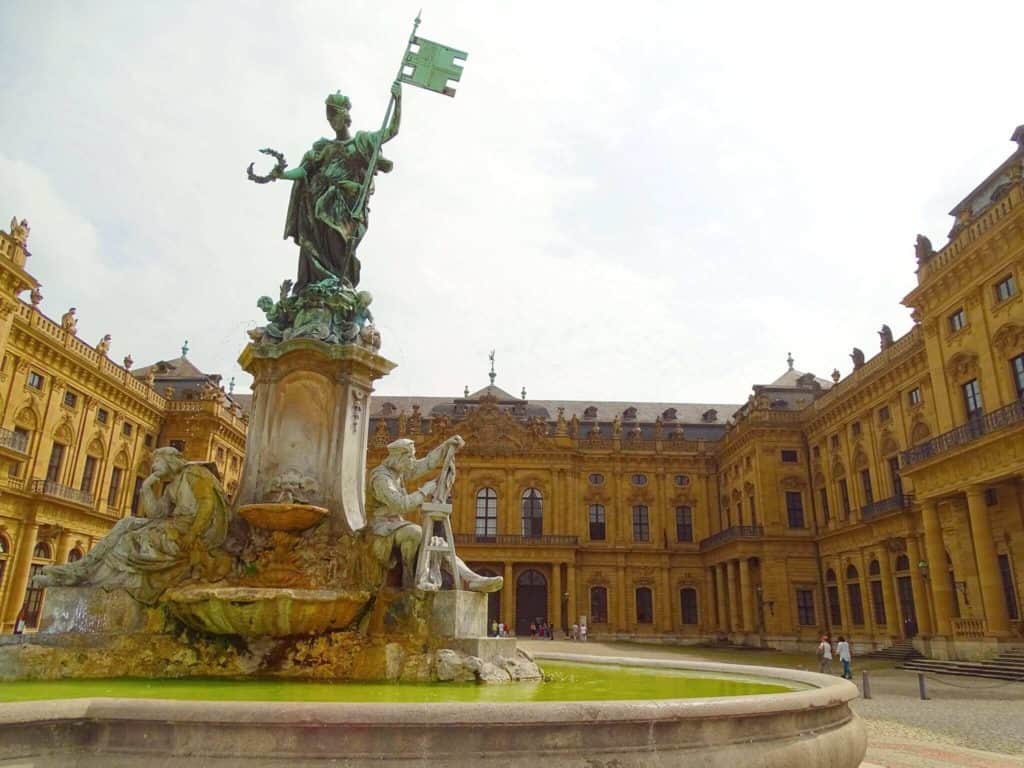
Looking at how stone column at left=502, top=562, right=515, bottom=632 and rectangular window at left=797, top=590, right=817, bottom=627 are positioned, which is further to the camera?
stone column at left=502, top=562, right=515, bottom=632

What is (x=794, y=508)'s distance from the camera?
142 feet

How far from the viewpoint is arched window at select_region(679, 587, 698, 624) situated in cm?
5122

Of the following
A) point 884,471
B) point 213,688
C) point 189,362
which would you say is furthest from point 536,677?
point 189,362

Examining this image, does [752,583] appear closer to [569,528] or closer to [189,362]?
[569,528]

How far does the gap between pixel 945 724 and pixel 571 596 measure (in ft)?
126

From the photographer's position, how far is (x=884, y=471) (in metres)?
34.2

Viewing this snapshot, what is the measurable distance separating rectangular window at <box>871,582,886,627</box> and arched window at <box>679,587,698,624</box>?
1806 centimetres

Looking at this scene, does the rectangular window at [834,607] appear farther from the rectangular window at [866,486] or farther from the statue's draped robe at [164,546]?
the statue's draped robe at [164,546]

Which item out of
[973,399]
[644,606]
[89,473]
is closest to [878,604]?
[973,399]

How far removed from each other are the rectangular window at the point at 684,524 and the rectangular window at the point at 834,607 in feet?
46.5

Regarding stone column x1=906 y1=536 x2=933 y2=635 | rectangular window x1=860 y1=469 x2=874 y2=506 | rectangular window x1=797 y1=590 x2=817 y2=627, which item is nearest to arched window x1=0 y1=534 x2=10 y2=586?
stone column x1=906 y1=536 x2=933 y2=635

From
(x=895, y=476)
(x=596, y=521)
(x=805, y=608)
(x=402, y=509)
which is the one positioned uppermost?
(x=596, y=521)

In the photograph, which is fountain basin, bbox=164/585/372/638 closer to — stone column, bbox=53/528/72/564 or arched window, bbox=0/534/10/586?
arched window, bbox=0/534/10/586

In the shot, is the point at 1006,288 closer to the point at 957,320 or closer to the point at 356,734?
the point at 957,320
